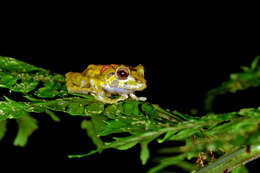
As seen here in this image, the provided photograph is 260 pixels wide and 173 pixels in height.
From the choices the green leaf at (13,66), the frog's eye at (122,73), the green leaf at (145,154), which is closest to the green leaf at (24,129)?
the green leaf at (13,66)

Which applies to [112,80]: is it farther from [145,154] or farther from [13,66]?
[145,154]

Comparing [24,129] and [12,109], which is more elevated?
[12,109]

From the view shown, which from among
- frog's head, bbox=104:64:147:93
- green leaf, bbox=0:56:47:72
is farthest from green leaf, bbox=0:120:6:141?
frog's head, bbox=104:64:147:93

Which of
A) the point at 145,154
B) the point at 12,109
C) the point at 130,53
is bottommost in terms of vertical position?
the point at 145,154

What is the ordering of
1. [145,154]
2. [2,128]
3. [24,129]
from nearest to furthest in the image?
[145,154], [2,128], [24,129]

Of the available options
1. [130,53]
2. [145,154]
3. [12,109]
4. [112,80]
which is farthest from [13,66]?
[130,53]

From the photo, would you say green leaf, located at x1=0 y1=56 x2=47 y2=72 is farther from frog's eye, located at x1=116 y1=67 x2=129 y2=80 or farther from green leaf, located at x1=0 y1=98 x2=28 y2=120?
frog's eye, located at x1=116 y1=67 x2=129 y2=80

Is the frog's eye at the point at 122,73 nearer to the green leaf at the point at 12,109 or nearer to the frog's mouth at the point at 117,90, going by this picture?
the frog's mouth at the point at 117,90

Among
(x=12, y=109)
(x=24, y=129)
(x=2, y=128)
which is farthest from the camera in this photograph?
(x=24, y=129)
